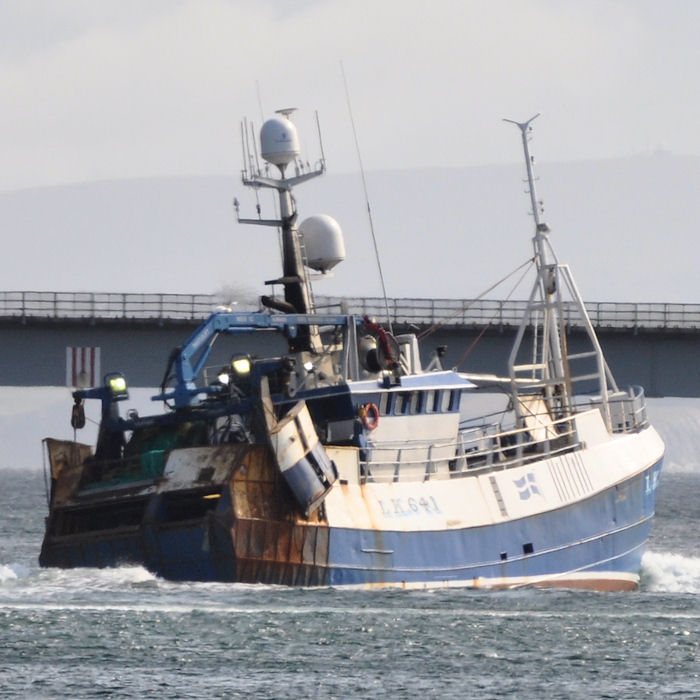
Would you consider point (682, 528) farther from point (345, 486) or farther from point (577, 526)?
point (345, 486)

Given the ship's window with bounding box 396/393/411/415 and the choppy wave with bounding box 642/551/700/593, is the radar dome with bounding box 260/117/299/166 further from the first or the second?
the choppy wave with bounding box 642/551/700/593

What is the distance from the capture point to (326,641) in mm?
36469

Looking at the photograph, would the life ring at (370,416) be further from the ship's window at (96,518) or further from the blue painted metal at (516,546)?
the ship's window at (96,518)

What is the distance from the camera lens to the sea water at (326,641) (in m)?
33.1

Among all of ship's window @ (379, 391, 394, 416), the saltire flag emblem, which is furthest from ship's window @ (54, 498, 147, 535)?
the saltire flag emblem

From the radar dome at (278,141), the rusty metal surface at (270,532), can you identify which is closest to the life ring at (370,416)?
the rusty metal surface at (270,532)

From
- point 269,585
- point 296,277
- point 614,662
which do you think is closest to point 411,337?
point 296,277

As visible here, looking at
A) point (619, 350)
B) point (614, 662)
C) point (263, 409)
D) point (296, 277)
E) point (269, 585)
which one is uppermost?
point (619, 350)

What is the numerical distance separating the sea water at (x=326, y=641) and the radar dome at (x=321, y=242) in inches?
378

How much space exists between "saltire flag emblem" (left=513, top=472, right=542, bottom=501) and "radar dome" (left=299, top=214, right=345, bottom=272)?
282 inches

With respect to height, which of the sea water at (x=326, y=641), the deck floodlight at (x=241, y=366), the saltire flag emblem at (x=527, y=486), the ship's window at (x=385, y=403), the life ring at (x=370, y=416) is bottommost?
the sea water at (x=326, y=641)

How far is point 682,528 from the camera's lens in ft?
259

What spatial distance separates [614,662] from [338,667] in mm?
4956

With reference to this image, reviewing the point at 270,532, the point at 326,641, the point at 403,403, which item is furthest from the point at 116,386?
the point at 326,641
